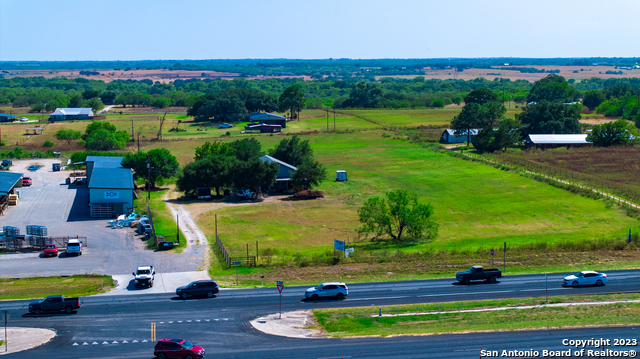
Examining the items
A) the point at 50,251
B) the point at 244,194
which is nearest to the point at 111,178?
the point at 244,194

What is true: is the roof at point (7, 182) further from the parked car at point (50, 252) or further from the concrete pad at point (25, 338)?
the concrete pad at point (25, 338)

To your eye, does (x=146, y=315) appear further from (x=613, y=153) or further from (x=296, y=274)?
(x=613, y=153)

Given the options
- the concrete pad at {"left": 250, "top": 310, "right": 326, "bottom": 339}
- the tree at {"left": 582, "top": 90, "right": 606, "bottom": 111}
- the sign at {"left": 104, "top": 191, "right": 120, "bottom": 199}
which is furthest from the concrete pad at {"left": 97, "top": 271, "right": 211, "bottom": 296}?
the tree at {"left": 582, "top": 90, "right": 606, "bottom": 111}

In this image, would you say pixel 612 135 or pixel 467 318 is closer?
pixel 467 318

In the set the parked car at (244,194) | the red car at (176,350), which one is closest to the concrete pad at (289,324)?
the red car at (176,350)

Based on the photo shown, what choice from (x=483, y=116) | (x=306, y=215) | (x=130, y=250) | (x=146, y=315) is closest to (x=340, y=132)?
(x=483, y=116)

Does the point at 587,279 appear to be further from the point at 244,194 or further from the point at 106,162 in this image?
the point at 106,162
